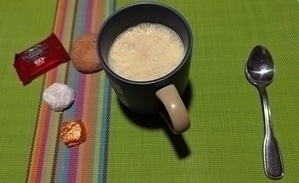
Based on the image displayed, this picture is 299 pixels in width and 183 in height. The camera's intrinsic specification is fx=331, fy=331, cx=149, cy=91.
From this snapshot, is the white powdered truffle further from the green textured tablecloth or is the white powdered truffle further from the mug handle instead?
the mug handle

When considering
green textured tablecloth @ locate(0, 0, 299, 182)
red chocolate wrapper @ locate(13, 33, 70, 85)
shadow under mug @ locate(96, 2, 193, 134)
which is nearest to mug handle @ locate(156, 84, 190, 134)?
shadow under mug @ locate(96, 2, 193, 134)

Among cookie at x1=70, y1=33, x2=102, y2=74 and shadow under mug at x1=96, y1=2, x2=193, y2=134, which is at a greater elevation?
shadow under mug at x1=96, y1=2, x2=193, y2=134

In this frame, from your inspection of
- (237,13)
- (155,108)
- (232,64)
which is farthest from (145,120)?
(237,13)

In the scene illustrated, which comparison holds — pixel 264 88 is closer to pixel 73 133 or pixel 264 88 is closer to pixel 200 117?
pixel 200 117

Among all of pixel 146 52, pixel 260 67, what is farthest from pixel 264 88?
pixel 146 52

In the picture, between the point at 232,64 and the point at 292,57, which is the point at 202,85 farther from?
the point at 292,57

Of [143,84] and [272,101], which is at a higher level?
[143,84]
